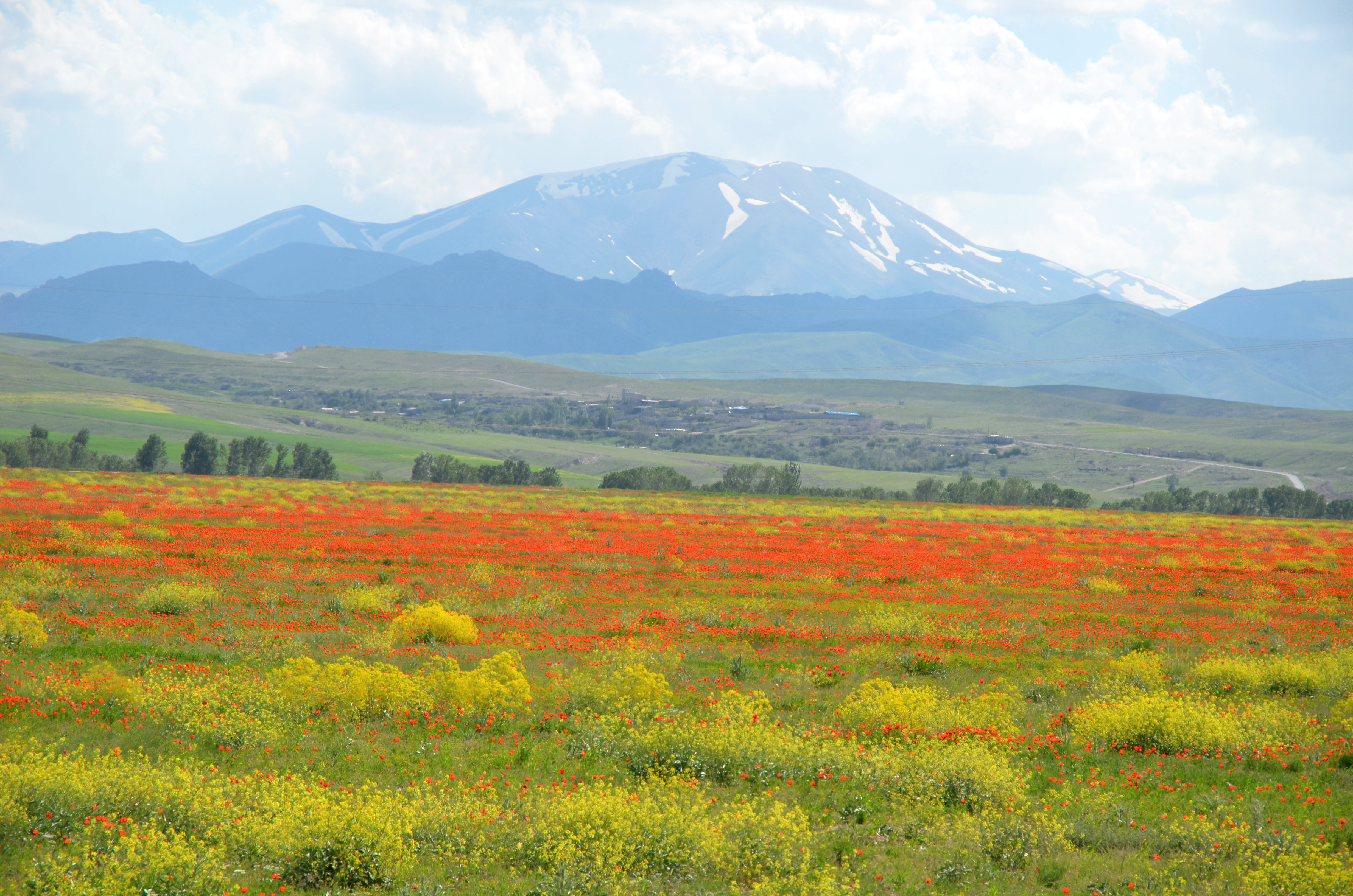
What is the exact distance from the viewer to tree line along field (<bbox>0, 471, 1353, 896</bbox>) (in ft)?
32.3

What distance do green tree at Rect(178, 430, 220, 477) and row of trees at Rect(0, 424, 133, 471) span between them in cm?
498

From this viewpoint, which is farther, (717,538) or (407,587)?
(717,538)

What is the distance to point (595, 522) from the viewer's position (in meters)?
49.8

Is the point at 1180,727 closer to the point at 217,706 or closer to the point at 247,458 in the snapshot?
the point at 217,706

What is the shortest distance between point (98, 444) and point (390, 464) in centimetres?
3865

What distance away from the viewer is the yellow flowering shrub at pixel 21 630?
17.8m

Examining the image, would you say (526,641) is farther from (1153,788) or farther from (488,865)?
(1153,788)

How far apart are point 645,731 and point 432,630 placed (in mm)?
7957

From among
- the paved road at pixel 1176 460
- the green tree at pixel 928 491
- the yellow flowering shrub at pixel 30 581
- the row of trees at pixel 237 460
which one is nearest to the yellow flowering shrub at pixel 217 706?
the yellow flowering shrub at pixel 30 581

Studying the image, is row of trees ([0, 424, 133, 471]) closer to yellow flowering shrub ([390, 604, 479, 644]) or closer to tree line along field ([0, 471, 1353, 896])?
tree line along field ([0, 471, 1353, 896])

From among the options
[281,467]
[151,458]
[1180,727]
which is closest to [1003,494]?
[281,467]

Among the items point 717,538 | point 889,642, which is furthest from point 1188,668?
point 717,538

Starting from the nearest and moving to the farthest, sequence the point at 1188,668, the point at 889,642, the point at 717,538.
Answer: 1. the point at 1188,668
2. the point at 889,642
3. the point at 717,538

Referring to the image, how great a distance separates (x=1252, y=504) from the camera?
97375mm
